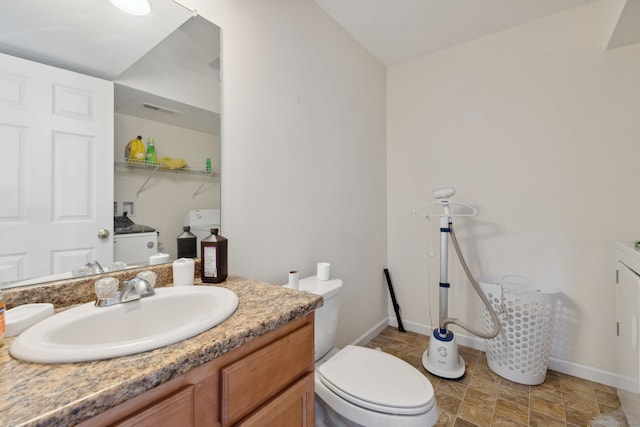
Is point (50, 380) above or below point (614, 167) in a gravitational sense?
below

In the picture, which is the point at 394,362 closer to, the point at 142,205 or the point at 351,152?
the point at 142,205

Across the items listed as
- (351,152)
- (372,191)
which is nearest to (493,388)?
(372,191)

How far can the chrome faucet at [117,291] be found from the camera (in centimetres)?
77

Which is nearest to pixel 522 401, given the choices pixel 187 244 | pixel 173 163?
pixel 187 244

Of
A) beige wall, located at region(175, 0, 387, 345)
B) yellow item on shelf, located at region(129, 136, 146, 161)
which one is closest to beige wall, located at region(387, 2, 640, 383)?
beige wall, located at region(175, 0, 387, 345)

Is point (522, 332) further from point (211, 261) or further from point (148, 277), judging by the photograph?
point (148, 277)

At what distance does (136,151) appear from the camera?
1.00m

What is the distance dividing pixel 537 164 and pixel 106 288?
2.43 m

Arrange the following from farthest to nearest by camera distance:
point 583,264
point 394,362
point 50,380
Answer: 1. point 583,264
2. point 394,362
3. point 50,380

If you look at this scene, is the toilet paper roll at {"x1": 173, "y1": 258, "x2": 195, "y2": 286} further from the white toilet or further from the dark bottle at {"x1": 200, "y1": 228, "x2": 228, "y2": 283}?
the white toilet

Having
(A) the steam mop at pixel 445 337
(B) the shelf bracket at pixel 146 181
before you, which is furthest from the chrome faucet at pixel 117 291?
(A) the steam mop at pixel 445 337

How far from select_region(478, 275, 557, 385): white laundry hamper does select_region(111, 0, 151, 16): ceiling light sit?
225 cm

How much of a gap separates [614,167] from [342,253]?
1.74 metres

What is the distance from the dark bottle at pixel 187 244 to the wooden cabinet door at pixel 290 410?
0.67m
